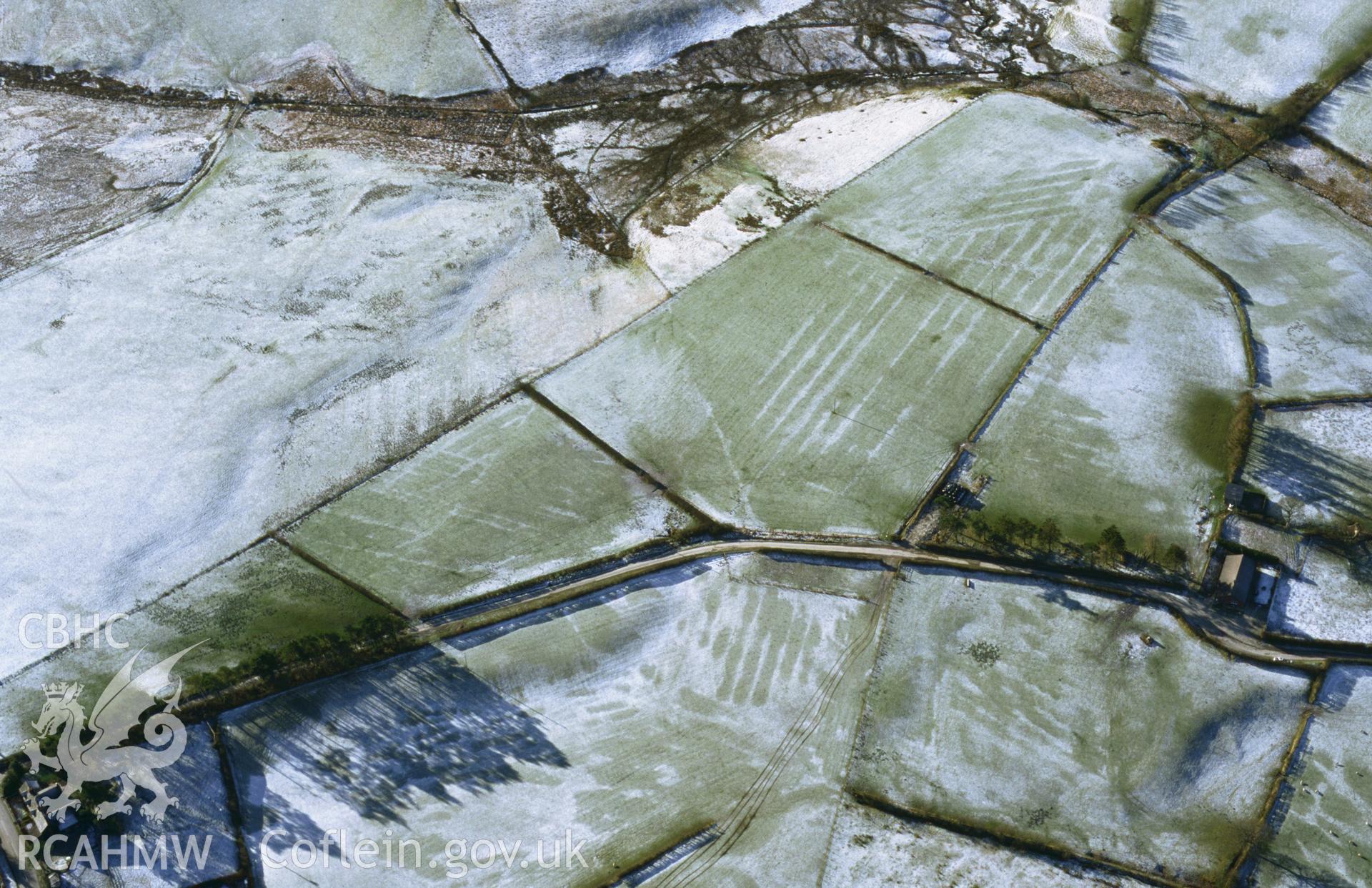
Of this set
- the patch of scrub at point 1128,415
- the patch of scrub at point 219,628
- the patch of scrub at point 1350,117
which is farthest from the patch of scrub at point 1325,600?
the patch of scrub at point 219,628

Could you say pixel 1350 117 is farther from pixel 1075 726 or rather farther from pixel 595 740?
pixel 595 740

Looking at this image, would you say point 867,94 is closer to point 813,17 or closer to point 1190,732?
point 813,17

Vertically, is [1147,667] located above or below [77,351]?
below

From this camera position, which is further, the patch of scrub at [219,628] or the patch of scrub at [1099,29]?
the patch of scrub at [1099,29]

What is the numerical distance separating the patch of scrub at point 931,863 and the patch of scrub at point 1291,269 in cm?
2000

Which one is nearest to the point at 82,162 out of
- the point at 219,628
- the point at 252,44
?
the point at 252,44

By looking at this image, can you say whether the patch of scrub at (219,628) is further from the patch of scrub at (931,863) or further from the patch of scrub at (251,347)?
the patch of scrub at (931,863)

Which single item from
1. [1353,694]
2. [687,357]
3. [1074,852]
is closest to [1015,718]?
[1074,852]

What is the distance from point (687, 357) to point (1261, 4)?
40107mm

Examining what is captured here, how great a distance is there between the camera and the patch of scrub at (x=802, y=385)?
106 feet

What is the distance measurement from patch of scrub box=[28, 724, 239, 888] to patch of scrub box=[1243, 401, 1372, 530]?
34466 mm

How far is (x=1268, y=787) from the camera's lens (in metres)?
26.7

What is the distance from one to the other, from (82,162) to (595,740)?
1466 inches

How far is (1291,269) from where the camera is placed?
38562 mm
